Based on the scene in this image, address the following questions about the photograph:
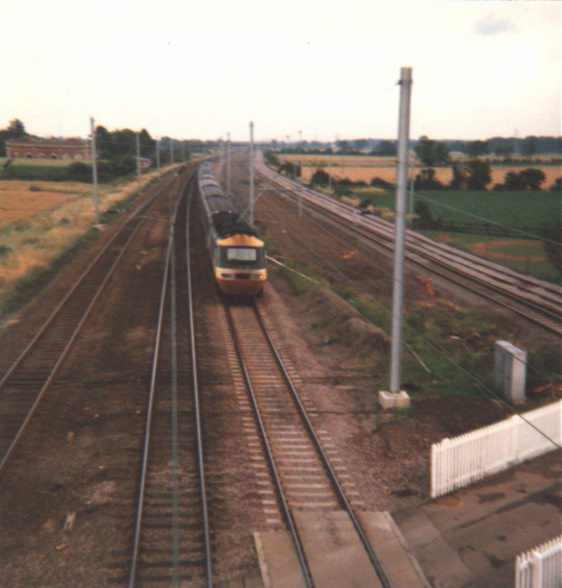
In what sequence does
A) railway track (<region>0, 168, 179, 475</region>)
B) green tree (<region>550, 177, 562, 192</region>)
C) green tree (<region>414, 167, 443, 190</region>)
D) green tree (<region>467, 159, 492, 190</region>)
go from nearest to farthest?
Result: railway track (<region>0, 168, 179, 475</region>) < green tree (<region>414, 167, 443, 190</region>) < green tree (<region>550, 177, 562, 192</region>) < green tree (<region>467, 159, 492, 190</region>)

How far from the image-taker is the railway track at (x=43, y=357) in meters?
15.7

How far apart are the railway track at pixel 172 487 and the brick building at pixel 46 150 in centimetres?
12741

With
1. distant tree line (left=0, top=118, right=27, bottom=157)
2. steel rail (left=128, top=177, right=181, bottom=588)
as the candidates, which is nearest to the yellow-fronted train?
steel rail (left=128, top=177, right=181, bottom=588)

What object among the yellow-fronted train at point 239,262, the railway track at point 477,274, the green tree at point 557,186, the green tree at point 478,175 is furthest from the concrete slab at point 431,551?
the green tree at point 557,186

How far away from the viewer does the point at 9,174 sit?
346 feet

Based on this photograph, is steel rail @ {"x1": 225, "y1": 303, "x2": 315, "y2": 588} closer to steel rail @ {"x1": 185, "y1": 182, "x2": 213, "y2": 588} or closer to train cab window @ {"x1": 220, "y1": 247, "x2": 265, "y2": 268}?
steel rail @ {"x1": 185, "y1": 182, "x2": 213, "y2": 588}

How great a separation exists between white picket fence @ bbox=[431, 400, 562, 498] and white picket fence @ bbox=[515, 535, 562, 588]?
11.4 feet

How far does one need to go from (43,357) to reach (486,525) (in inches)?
553

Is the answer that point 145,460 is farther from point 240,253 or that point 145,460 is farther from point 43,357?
point 240,253

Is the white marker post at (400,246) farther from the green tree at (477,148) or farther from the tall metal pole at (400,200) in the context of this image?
the green tree at (477,148)

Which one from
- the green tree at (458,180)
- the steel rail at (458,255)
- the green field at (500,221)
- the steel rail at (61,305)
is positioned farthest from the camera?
the green tree at (458,180)

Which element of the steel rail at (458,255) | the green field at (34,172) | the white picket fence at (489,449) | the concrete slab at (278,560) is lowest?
the steel rail at (458,255)

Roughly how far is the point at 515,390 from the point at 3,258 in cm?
2725

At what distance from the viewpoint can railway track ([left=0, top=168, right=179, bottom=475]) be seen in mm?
15672
